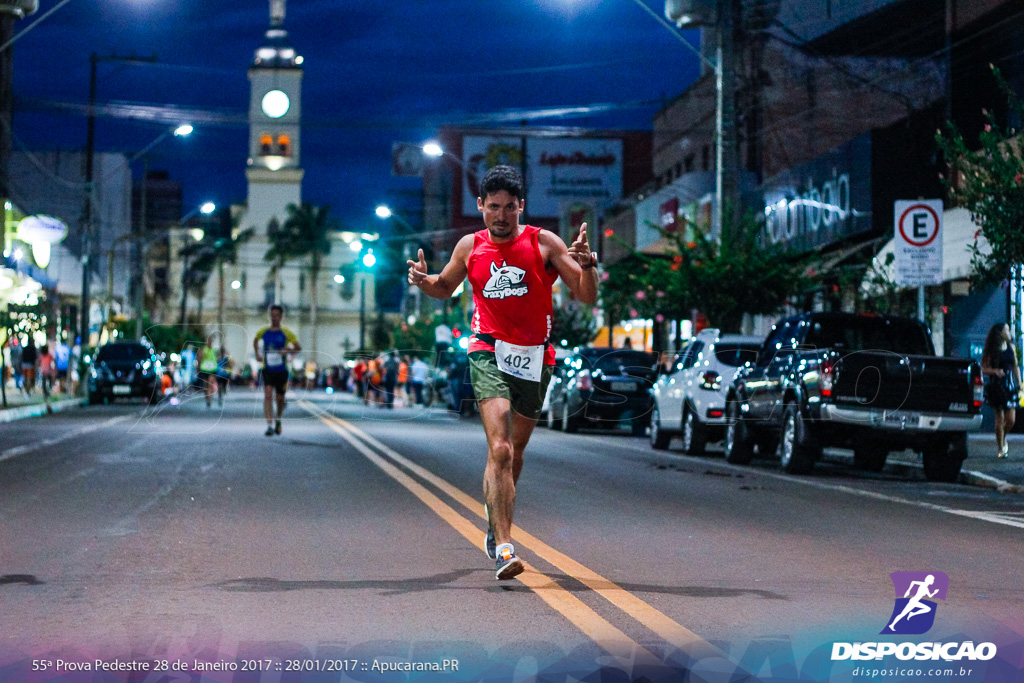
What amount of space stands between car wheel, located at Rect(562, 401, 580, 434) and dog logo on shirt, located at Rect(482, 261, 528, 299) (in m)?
20.5

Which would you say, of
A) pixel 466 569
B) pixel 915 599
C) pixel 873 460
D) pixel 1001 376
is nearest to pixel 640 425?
pixel 873 460

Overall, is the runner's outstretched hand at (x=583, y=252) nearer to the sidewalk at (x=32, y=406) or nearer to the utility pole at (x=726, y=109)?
the utility pole at (x=726, y=109)

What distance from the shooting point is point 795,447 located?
17.9 metres

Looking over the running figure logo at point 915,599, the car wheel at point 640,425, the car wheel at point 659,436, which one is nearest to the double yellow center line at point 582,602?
the running figure logo at point 915,599

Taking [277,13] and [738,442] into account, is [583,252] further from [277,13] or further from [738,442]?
[277,13]

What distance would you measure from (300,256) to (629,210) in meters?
67.7

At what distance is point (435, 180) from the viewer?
435ft

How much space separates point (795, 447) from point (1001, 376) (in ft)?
11.9

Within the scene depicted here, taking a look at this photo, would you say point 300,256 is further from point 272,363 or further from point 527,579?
point 527,579

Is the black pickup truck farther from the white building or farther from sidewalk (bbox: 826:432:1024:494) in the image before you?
the white building

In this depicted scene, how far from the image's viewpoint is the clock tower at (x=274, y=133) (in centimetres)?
11281

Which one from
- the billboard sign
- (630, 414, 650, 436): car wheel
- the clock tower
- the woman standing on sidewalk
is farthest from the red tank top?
the clock tower

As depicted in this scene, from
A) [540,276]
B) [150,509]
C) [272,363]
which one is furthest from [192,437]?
[540,276]

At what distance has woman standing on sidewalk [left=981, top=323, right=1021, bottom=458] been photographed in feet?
65.0
